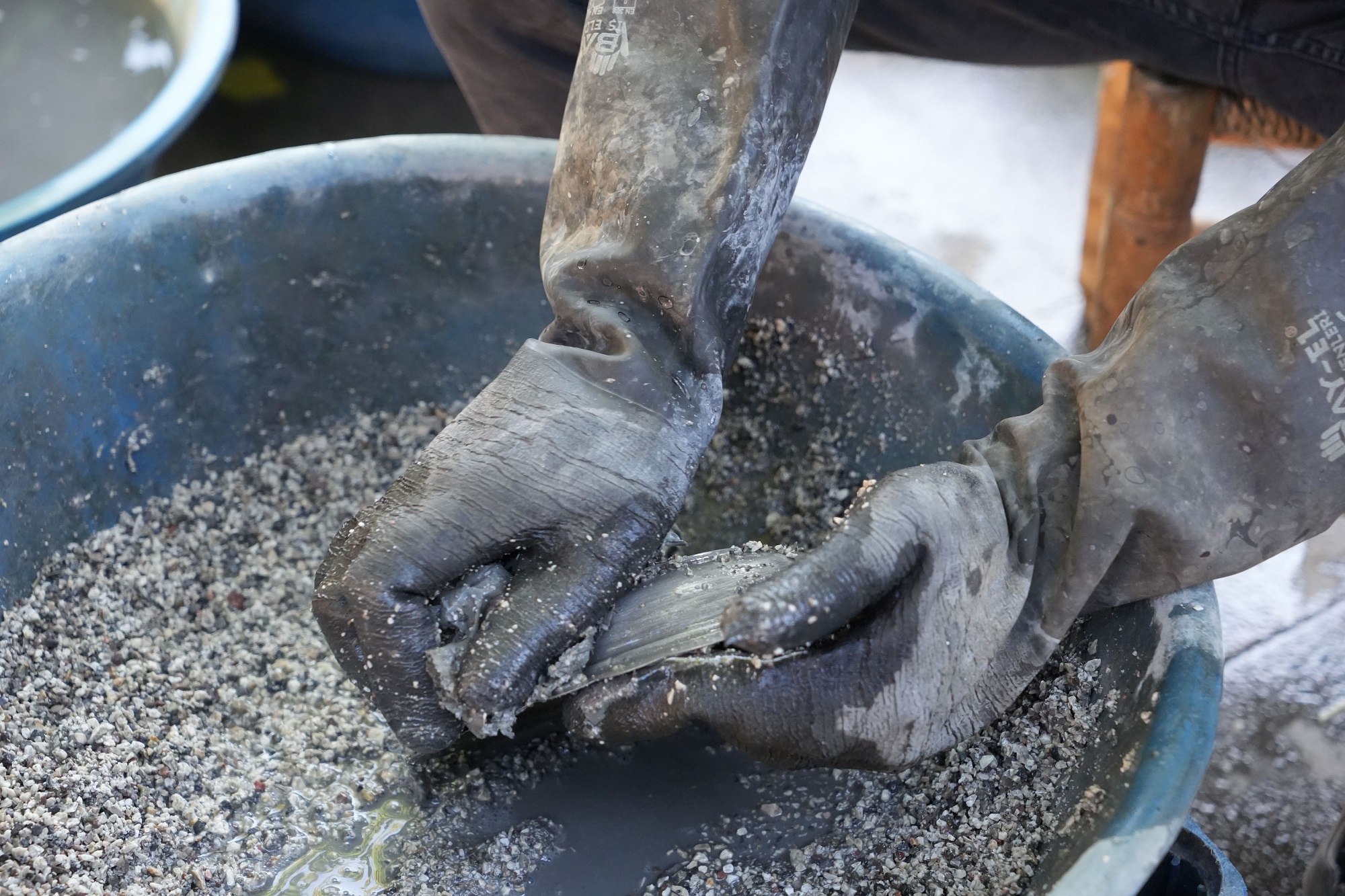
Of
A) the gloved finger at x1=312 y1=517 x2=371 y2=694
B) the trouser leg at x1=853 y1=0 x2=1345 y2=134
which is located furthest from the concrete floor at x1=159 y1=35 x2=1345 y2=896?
the gloved finger at x1=312 y1=517 x2=371 y2=694

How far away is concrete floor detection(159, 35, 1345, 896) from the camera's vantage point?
141cm

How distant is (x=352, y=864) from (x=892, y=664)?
16.6 inches

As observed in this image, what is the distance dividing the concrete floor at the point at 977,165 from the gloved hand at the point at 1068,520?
2.48 ft

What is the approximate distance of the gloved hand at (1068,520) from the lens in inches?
25.5

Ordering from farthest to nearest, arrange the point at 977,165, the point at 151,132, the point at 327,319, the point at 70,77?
the point at 977,165 → the point at 70,77 → the point at 151,132 → the point at 327,319

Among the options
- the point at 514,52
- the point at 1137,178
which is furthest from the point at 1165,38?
the point at 514,52

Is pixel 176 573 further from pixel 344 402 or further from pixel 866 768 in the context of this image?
pixel 866 768

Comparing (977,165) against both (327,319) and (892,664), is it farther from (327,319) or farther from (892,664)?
(892,664)

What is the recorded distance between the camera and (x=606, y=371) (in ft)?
2.56

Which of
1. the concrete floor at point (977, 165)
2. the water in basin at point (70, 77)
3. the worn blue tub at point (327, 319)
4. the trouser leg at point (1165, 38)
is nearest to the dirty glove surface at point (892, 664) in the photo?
the worn blue tub at point (327, 319)

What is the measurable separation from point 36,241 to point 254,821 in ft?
1.64

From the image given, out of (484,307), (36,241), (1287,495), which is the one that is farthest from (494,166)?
(1287,495)

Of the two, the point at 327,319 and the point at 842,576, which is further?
the point at 327,319

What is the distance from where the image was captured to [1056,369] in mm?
755
